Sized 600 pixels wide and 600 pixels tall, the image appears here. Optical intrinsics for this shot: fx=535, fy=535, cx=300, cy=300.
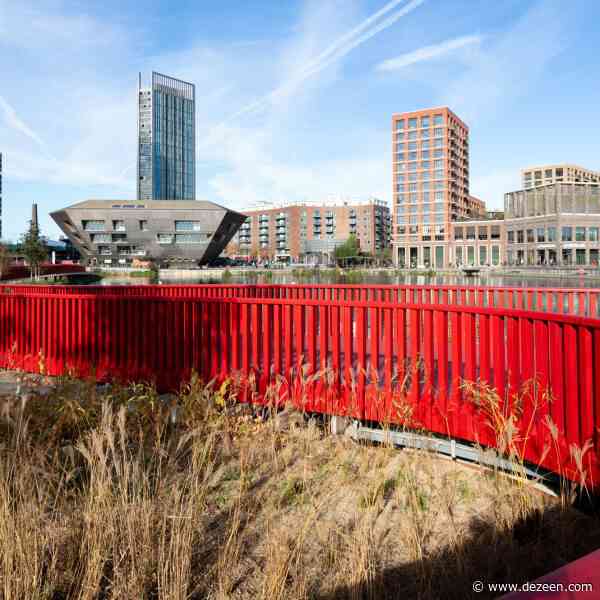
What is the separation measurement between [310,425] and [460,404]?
136cm

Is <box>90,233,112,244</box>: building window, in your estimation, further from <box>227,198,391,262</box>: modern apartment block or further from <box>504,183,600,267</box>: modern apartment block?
<box>504,183,600,267</box>: modern apartment block

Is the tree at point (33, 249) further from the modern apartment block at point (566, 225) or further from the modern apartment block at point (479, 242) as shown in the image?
the modern apartment block at point (479, 242)

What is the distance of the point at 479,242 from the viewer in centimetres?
10062

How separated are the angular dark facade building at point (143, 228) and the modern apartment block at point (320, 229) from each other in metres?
48.8

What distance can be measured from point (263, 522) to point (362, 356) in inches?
87.6

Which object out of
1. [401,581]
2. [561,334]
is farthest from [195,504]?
[561,334]

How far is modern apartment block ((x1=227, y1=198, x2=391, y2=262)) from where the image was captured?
152 metres

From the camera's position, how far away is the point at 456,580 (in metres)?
2.88

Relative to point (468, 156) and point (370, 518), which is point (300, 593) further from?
point (468, 156)

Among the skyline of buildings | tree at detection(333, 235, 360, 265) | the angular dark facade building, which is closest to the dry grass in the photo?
the skyline of buildings

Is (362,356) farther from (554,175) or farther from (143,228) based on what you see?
(554,175)

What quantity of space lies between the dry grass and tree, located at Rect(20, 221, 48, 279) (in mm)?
54509

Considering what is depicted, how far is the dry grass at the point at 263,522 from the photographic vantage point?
105 inches

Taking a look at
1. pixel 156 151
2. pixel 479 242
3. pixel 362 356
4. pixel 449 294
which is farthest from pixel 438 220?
pixel 156 151
